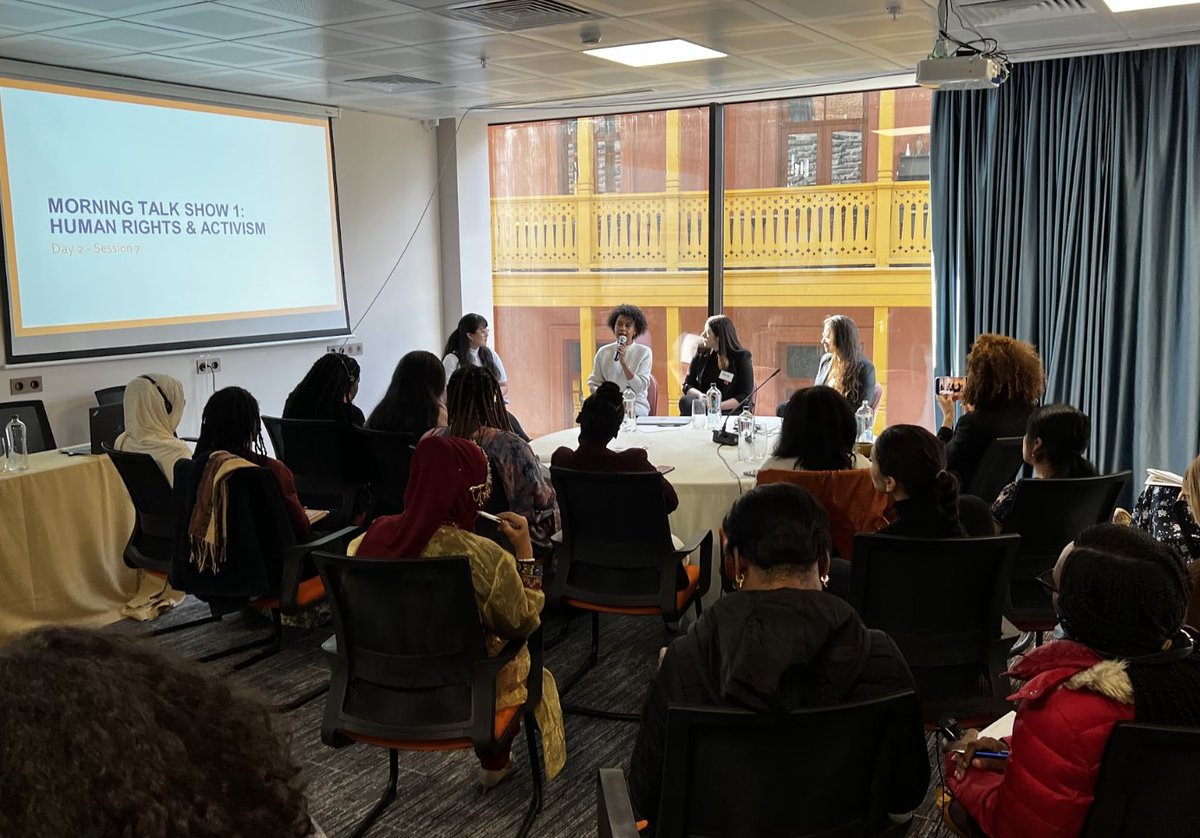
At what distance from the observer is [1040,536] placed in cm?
325

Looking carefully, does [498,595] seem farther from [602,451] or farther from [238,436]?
[238,436]

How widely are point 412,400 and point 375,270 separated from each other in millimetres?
3046

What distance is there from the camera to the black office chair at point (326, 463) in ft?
14.4

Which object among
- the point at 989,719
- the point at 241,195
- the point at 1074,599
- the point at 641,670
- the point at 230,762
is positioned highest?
the point at 241,195

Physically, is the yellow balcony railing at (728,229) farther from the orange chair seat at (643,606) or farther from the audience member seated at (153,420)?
the audience member seated at (153,420)

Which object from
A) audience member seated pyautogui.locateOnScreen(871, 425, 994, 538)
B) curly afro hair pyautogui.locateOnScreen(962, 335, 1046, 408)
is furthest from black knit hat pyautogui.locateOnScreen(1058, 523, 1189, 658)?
curly afro hair pyautogui.locateOnScreen(962, 335, 1046, 408)

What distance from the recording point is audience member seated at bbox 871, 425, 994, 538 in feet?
8.66

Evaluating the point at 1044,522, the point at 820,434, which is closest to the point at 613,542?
the point at 820,434

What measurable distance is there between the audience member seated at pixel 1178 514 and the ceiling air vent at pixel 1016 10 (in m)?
2.25

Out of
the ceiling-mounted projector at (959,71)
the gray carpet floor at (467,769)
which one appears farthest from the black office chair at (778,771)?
the ceiling-mounted projector at (959,71)

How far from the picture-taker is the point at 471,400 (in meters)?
3.44

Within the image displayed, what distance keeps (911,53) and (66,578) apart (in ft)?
16.1

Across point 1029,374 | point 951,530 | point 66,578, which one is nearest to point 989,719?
point 951,530

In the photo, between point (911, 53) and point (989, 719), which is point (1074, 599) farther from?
point (911, 53)
